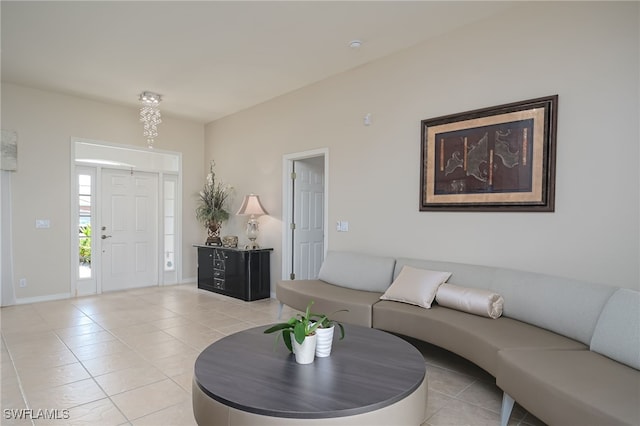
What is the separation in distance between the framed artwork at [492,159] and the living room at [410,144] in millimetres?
86

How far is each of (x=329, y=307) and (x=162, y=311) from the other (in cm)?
247

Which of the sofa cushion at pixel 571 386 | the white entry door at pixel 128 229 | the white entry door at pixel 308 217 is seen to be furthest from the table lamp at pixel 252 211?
the sofa cushion at pixel 571 386

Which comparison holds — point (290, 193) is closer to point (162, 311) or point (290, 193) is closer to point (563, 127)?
point (162, 311)

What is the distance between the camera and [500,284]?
2879mm

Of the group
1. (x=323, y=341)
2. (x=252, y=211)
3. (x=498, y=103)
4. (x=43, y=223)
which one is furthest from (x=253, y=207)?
(x=323, y=341)

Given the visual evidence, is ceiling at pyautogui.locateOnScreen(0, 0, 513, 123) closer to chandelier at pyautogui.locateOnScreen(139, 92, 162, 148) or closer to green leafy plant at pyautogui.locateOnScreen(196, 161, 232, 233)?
chandelier at pyautogui.locateOnScreen(139, 92, 162, 148)

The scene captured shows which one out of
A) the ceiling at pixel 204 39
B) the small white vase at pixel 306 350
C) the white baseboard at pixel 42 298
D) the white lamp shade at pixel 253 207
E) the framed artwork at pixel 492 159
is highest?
the ceiling at pixel 204 39

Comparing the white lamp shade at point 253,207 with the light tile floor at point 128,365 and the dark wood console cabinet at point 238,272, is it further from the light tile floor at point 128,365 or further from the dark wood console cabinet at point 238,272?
the light tile floor at point 128,365

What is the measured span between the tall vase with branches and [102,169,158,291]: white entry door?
88 centimetres

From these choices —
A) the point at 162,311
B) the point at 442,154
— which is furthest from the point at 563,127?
the point at 162,311

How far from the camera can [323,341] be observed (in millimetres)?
2025

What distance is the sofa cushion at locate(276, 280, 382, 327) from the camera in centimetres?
329

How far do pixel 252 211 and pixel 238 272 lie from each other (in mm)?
921

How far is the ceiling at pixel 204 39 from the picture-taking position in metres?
3.08
